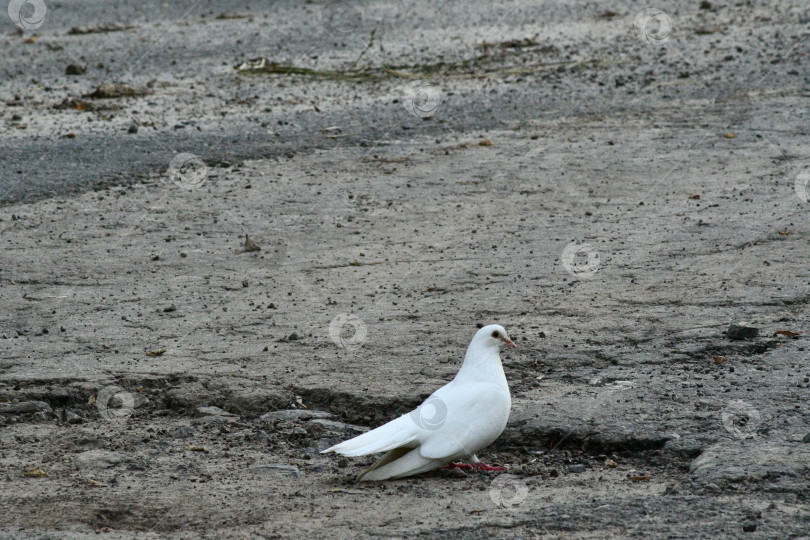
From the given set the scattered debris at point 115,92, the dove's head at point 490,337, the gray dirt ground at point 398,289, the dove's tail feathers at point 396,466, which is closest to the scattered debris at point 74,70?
the gray dirt ground at point 398,289

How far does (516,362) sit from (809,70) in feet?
26.3

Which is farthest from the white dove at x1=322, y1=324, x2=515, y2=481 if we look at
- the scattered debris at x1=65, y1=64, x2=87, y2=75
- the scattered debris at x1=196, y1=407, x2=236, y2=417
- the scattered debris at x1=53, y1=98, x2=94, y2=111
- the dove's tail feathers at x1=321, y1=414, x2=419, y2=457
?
the scattered debris at x1=65, y1=64, x2=87, y2=75

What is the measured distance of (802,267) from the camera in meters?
5.88

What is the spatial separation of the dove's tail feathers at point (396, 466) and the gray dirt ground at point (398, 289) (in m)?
0.06

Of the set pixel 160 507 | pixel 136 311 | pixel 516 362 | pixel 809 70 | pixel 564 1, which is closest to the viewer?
pixel 160 507

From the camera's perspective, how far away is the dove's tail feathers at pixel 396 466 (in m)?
3.70

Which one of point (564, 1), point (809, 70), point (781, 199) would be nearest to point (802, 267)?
point (781, 199)

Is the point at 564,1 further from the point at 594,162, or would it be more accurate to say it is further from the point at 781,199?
A: the point at 781,199

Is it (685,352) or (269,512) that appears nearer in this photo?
Answer: (269,512)

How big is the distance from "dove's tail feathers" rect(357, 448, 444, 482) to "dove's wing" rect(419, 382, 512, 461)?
0.04 m

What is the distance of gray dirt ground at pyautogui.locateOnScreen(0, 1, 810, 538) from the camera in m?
3.64

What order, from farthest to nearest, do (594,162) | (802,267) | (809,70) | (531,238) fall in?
(809,70), (594,162), (531,238), (802,267)

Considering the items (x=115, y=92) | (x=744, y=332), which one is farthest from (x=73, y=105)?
(x=744, y=332)

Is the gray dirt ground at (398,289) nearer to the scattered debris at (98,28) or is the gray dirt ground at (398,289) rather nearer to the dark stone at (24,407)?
the dark stone at (24,407)
